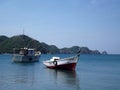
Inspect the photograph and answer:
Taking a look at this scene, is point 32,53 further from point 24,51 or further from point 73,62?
point 73,62

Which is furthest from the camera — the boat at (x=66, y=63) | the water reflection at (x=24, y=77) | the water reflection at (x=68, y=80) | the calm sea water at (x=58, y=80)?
the boat at (x=66, y=63)

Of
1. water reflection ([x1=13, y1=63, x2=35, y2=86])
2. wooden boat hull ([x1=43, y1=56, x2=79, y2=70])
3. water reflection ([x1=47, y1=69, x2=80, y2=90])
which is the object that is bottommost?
water reflection ([x1=47, y1=69, x2=80, y2=90])

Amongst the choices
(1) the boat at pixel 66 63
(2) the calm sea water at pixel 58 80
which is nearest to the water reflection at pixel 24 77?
(2) the calm sea water at pixel 58 80

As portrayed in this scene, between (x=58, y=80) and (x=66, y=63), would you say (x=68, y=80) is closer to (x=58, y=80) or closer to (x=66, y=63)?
(x=58, y=80)

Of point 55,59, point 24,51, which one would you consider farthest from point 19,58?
point 55,59

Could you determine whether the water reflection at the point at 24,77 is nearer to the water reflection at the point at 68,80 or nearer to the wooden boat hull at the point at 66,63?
the water reflection at the point at 68,80

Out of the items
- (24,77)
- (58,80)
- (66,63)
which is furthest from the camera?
(66,63)

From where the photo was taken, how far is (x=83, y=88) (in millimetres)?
30812

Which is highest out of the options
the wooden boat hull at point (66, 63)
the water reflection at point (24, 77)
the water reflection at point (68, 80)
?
the wooden boat hull at point (66, 63)

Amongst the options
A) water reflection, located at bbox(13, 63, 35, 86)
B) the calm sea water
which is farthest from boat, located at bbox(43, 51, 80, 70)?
water reflection, located at bbox(13, 63, 35, 86)

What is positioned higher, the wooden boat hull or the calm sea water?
the wooden boat hull

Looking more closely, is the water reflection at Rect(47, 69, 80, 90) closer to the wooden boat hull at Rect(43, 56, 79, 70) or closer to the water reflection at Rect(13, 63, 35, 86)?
the water reflection at Rect(13, 63, 35, 86)

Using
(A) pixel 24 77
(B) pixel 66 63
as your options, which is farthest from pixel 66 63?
(A) pixel 24 77

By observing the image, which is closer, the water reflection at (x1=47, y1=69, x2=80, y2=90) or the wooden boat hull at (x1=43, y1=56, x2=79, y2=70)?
the water reflection at (x1=47, y1=69, x2=80, y2=90)
